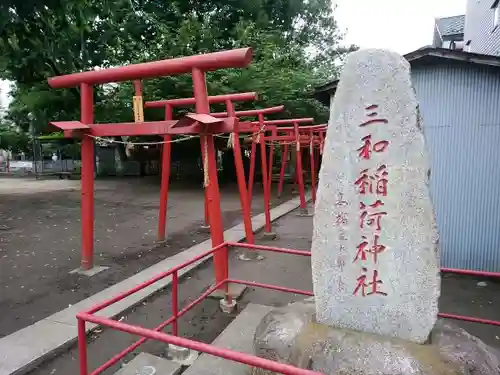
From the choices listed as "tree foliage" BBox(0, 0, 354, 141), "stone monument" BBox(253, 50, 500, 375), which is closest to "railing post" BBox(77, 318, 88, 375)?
"stone monument" BBox(253, 50, 500, 375)

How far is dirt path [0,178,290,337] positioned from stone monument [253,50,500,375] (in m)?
3.65

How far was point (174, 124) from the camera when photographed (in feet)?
17.5

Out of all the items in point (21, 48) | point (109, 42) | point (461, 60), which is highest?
point (109, 42)

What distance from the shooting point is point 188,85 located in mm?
14500

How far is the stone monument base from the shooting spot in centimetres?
244

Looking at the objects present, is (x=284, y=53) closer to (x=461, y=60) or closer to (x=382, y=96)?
(x=461, y=60)

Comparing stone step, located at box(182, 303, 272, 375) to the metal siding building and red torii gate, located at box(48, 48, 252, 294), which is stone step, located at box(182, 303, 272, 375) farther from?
the metal siding building

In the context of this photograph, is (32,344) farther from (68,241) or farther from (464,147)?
(464,147)

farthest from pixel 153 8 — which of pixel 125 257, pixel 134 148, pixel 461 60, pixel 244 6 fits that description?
pixel 461 60

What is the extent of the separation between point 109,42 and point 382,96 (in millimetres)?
15921

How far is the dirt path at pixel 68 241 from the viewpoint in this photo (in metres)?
5.47

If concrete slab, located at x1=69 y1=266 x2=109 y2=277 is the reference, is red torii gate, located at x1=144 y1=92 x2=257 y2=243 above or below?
above

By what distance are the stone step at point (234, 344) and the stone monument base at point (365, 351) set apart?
436mm

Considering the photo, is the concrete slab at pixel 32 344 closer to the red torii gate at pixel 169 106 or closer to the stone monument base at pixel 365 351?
the stone monument base at pixel 365 351
